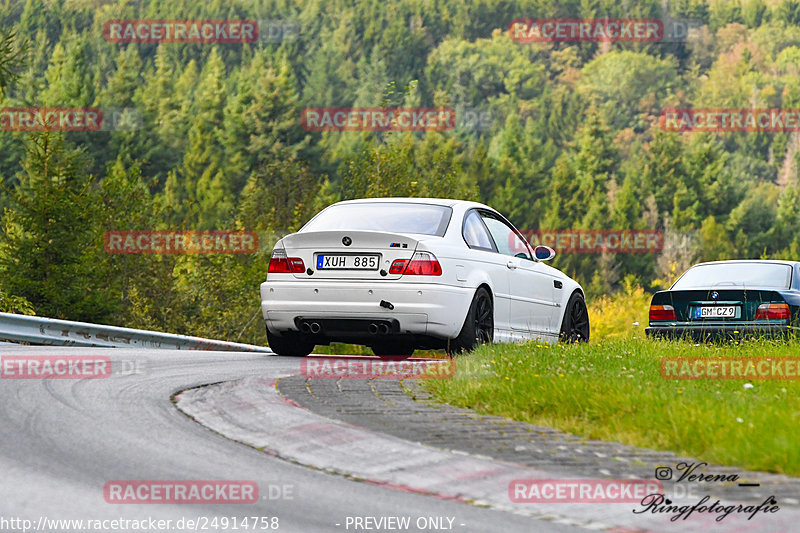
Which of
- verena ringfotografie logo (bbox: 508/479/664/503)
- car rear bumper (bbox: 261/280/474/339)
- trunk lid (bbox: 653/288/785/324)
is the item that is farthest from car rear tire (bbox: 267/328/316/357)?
verena ringfotografie logo (bbox: 508/479/664/503)

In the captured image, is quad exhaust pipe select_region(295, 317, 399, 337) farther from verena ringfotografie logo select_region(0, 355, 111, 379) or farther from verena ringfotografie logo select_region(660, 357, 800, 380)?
verena ringfotografie logo select_region(660, 357, 800, 380)

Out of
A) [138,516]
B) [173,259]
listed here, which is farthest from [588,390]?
[173,259]

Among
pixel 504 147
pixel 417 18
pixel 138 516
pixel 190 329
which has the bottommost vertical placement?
pixel 190 329

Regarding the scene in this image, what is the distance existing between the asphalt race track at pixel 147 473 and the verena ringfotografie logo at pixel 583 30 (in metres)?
160

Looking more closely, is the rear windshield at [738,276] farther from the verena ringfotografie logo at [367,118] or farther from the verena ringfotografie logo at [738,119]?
the verena ringfotografie logo at [738,119]

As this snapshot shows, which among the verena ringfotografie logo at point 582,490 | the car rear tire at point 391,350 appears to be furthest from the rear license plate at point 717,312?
the verena ringfotografie logo at point 582,490

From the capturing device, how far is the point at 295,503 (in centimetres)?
530

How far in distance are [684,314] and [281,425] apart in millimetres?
8454

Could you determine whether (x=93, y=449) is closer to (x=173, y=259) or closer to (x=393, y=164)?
(x=393, y=164)

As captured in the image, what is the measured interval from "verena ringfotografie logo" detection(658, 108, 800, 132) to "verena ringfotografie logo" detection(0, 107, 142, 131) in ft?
180

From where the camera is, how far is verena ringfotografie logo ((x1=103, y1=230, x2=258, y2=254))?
5747 centimetres

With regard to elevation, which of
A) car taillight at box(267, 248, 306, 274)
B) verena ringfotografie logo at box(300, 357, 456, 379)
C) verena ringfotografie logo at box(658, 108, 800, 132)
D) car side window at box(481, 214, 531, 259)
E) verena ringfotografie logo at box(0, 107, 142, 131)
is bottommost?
verena ringfotografie logo at box(300, 357, 456, 379)

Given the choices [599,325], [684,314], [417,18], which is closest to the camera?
[684,314]

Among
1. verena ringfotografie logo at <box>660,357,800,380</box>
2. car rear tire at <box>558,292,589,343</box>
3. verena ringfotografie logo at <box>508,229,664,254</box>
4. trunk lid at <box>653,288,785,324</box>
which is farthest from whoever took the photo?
verena ringfotografie logo at <box>508,229,664,254</box>
